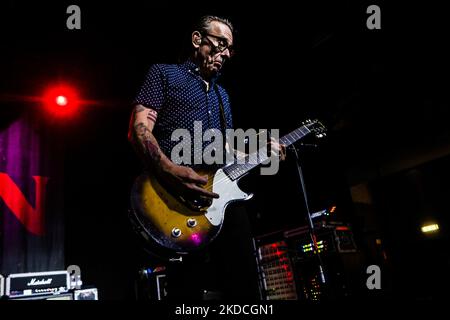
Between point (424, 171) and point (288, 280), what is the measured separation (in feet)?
17.9

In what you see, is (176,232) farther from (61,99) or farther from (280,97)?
(61,99)

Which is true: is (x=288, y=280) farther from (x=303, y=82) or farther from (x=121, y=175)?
(x=121, y=175)

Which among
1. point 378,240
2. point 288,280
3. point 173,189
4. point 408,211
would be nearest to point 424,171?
point 408,211

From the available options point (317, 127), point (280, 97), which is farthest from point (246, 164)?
point (280, 97)

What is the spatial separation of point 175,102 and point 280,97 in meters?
3.80

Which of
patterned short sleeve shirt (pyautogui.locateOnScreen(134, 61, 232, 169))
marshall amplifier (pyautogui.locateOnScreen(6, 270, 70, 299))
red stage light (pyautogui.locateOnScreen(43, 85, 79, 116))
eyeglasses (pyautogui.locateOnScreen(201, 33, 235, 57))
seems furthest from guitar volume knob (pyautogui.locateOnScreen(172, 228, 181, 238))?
red stage light (pyautogui.locateOnScreen(43, 85, 79, 116))

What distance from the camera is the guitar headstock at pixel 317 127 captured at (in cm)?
300

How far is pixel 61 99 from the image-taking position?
→ 6371mm

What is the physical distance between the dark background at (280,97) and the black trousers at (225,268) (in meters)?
1.36

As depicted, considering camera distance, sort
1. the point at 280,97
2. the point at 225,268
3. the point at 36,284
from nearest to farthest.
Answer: the point at 225,268 < the point at 36,284 < the point at 280,97

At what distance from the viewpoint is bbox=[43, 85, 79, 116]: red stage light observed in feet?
20.6

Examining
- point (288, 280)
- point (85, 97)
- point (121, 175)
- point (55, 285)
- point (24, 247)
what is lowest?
point (288, 280)
